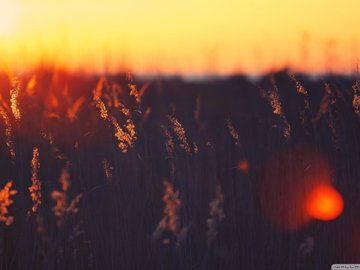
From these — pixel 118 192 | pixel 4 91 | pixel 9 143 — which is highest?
pixel 4 91

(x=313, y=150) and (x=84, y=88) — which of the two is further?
(x=84, y=88)

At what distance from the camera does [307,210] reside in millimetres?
3004

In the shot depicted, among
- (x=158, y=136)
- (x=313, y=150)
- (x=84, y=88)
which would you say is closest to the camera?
(x=313, y=150)

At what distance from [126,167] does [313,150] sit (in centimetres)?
88

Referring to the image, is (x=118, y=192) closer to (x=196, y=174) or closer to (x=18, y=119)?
(x=196, y=174)

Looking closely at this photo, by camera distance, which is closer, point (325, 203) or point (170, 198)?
point (170, 198)

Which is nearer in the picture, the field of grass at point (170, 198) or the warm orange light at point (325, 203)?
the field of grass at point (170, 198)

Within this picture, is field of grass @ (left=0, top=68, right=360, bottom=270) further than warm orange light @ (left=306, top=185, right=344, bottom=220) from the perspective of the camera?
No

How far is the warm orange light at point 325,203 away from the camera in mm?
2980

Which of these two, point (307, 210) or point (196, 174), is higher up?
point (196, 174)

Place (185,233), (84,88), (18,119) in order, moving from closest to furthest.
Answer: (185,233) → (18,119) → (84,88)

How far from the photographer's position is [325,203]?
2963 millimetres

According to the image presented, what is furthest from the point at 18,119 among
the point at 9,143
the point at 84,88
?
the point at 84,88

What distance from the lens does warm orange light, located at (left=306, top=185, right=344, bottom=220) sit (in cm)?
298
